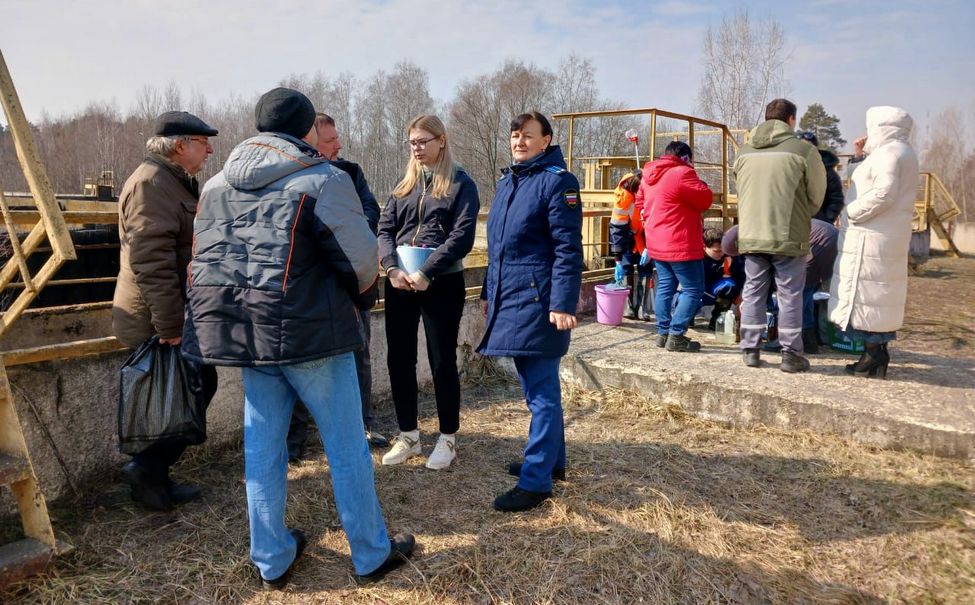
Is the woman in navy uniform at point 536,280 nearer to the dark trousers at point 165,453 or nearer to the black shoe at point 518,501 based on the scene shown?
the black shoe at point 518,501

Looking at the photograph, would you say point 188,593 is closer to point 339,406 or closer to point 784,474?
point 339,406

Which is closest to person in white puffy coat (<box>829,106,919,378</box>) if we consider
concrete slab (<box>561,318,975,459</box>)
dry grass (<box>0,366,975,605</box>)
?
concrete slab (<box>561,318,975,459</box>)

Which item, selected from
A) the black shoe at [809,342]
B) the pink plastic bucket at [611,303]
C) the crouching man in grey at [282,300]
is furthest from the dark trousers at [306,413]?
the black shoe at [809,342]

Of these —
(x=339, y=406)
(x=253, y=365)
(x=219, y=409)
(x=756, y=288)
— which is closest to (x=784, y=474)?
(x=756, y=288)

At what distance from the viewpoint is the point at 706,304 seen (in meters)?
5.98

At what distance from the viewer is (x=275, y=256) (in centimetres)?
226

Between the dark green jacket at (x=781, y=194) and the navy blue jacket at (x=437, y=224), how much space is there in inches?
83.3

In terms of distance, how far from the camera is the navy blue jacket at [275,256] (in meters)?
2.27

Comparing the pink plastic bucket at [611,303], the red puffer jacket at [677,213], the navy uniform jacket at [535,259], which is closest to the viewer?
the navy uniform jacket at [535,259]

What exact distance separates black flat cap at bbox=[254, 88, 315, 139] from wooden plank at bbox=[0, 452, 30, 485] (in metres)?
1.62

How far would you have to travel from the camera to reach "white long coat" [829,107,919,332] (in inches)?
161

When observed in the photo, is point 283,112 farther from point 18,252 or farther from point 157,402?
point 157,402

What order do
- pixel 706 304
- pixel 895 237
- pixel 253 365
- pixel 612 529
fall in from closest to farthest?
1. pixel 253 365
2. pixel 612 529
3. pixel 895 237
4. pixel 706 304

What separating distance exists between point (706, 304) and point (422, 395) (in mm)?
2761
